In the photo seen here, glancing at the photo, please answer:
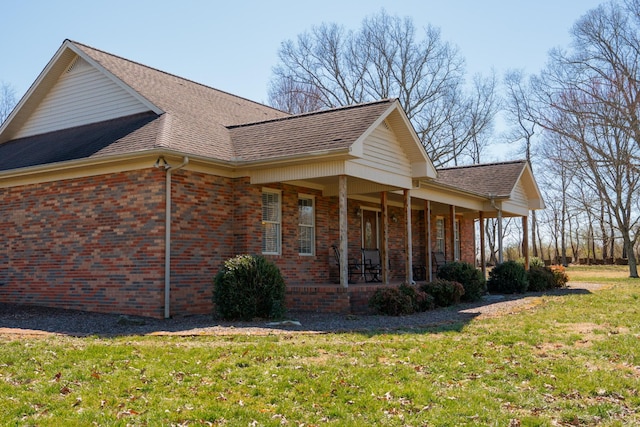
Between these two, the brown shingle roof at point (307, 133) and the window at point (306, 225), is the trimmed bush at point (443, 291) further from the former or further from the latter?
the brown shingle roof at point (307, 133)

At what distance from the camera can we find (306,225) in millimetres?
15992

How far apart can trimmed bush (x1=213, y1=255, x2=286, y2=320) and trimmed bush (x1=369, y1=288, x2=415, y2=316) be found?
6.68 feet

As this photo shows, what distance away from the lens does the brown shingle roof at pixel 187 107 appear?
13625 mm

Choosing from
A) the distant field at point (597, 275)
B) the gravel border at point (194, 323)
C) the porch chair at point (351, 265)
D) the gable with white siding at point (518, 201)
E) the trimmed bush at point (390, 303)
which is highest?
the gable with white siding at point (518, 201)

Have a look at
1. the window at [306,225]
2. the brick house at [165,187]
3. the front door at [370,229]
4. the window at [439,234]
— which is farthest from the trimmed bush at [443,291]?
the window at [439,234]

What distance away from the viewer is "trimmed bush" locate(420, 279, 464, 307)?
1456 cm

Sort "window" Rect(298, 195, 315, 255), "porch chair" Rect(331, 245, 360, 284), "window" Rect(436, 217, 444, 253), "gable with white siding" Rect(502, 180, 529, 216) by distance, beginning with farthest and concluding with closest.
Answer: "window" Rect(436, 217, 444, 253) → "gable with white siding" Rect(502, 180, 529, 216) → "porch chair" Rect(331, 245, 360, 284) → "window" Rect(298, 195, 315, 255)

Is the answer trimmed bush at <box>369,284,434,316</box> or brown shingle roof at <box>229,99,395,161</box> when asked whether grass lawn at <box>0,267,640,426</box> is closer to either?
trimmed bush at <box>369,284,434,316</box>

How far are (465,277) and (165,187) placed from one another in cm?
810

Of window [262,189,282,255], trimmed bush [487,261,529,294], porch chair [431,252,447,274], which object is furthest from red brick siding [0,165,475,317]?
porch chair [431,252,447,274]

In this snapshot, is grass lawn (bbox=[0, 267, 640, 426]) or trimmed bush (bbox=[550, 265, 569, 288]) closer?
grass lawn (bbox=[0, 267, 640, 426])

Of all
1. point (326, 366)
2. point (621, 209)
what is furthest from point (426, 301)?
point (621, 209)

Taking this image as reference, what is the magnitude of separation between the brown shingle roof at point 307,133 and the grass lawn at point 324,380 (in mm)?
4622

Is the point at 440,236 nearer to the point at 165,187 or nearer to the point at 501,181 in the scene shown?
the point at 501,181
